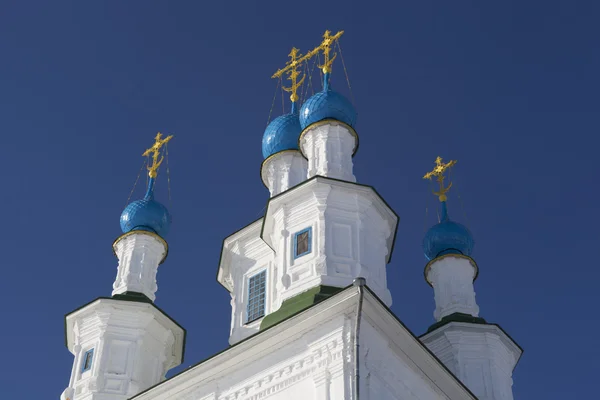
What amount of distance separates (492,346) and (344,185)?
18.3ft

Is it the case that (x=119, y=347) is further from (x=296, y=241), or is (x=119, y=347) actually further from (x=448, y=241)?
(x=448, y=241)

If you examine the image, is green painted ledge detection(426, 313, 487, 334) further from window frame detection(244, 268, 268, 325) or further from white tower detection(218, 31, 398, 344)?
window frame detection(244, 268, 268, 325)

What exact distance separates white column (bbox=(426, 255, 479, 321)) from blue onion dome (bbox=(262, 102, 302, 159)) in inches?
169

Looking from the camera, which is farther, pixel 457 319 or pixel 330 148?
pixel 457 319

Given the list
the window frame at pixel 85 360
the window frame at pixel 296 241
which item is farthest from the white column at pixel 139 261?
the window frame at pixel 296 241

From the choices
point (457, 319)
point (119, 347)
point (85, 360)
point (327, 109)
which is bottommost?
point (85, 360)

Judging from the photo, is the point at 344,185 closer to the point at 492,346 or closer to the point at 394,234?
the point at 394,234

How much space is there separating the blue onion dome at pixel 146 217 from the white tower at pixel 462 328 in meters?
5.77

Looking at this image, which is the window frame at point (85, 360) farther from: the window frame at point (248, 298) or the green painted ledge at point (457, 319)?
the green painted ledge at point (457, 319)

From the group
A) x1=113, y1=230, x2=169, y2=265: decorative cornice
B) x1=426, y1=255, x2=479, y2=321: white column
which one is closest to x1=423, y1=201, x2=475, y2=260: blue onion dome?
x1=426, y1=255, x2=479, y2=321: white column

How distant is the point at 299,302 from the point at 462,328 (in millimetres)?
6163

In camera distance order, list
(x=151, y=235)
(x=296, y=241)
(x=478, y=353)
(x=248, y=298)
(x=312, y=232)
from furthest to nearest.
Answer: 1. (x=151, y=235)
2. (x=478, y=353)
3. (x=248, y=298)
4. (x=296, y=241)
5. (x=312, y=232)

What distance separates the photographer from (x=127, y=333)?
18.6 meters

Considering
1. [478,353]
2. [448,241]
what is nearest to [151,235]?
[448,241]
